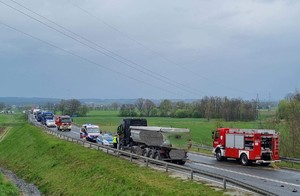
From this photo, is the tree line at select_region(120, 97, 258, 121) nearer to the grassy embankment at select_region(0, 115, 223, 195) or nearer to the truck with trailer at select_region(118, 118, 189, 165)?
the grassy embankment at select_region(0, 115, 223, 195)

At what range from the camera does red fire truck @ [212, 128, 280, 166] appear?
3306 cm

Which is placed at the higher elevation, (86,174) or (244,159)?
(244,159)

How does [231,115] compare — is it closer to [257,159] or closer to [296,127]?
[296,127]

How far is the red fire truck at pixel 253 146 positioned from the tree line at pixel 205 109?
165 feet

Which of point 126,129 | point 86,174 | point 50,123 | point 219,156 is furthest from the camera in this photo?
point 50,123

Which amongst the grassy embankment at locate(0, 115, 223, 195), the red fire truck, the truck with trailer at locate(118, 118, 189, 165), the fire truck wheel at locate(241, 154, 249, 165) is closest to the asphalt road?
the fire truck wheel at locate(241, 154, 249, 165)

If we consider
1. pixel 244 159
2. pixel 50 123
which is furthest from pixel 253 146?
pixel 50 123

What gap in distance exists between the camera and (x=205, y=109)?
117375 mm

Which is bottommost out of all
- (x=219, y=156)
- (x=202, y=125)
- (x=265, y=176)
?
(x=265, y=176)

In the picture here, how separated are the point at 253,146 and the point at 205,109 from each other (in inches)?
3325

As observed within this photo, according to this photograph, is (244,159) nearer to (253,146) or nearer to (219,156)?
(253,146)

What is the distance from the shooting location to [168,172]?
1014 inches

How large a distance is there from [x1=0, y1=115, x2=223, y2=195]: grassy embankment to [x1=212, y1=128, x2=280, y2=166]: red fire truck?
9.57 metres

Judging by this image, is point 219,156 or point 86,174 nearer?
point 86,174
